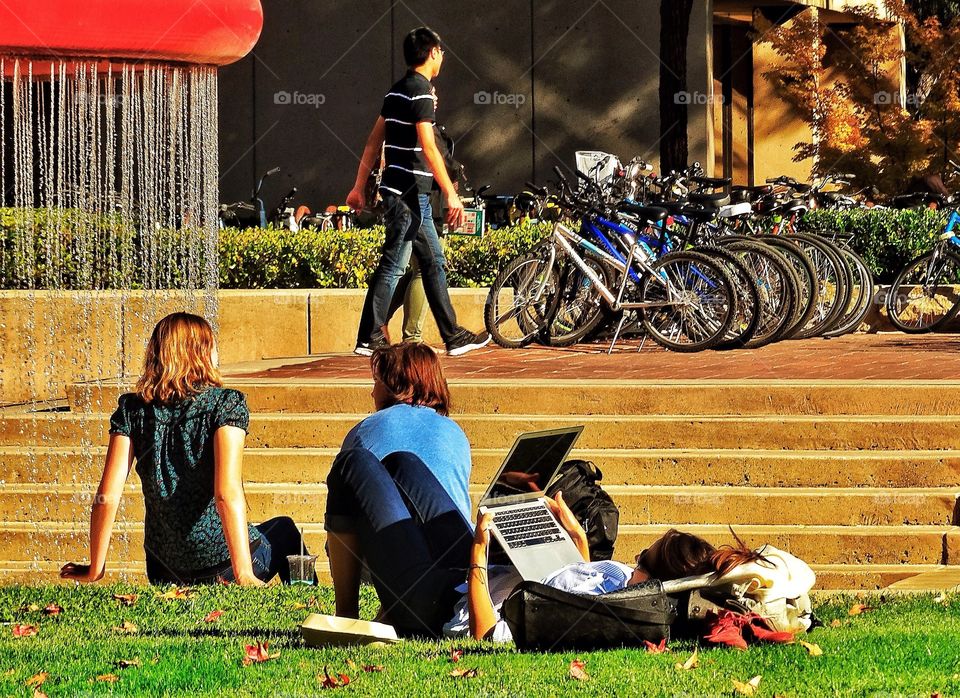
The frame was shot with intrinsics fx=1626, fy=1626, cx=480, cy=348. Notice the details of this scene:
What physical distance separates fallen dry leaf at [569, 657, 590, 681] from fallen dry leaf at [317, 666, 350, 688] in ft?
2.20

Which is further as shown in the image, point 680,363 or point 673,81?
point 673,81

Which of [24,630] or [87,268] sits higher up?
[87,268]

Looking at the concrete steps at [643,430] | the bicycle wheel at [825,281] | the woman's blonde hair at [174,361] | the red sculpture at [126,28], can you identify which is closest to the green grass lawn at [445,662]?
the woman's blonde hair at [174,361]

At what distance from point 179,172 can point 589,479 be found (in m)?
9.18

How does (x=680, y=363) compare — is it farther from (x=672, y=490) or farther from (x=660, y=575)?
(x=660, y=575)

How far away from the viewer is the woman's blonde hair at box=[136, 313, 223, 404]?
6.23m

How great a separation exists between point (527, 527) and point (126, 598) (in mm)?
1895

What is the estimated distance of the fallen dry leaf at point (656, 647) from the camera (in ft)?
16.6

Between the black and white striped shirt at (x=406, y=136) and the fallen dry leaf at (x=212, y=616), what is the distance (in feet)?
14.9

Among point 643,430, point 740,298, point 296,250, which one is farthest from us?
point 296,250

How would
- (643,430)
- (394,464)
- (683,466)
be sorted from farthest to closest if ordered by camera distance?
(643,430) → (683,466) → (394,464)

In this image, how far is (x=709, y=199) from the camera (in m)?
11.7

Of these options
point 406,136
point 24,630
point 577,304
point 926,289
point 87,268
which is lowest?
point 24,630

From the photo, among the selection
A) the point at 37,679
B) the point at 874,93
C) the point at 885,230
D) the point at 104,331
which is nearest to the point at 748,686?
the point at 37,679
